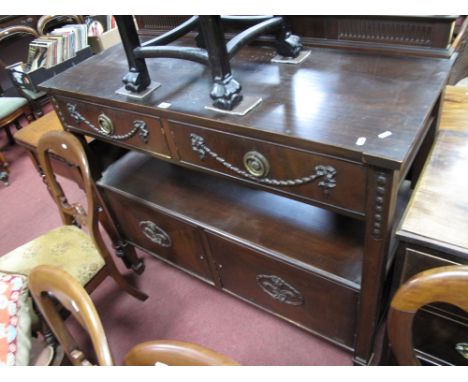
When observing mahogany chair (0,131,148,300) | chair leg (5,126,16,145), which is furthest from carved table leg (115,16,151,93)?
chair leg (5,126,16,145)

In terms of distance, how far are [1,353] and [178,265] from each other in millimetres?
627

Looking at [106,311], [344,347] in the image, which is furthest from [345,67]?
[106,311]

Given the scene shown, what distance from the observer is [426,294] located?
556 millimetres

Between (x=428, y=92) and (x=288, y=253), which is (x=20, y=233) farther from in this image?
(x=428, y=92)

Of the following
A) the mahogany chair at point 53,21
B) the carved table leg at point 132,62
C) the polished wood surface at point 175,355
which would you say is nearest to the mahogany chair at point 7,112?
the mahogany chair at point 53,21

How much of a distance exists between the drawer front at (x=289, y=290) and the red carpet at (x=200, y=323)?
13cm

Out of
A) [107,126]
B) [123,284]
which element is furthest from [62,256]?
[107,126]

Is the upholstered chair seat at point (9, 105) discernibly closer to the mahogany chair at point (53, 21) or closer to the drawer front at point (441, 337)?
the mahogany chair at point (53, 21)

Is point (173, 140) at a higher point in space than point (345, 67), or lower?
lower

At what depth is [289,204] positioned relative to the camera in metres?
1.15

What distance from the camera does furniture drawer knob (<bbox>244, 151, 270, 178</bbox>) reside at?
79 cm

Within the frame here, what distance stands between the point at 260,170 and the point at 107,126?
53 cm

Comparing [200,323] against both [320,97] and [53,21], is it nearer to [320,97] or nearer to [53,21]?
[320,97]

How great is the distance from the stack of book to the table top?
1578mm
